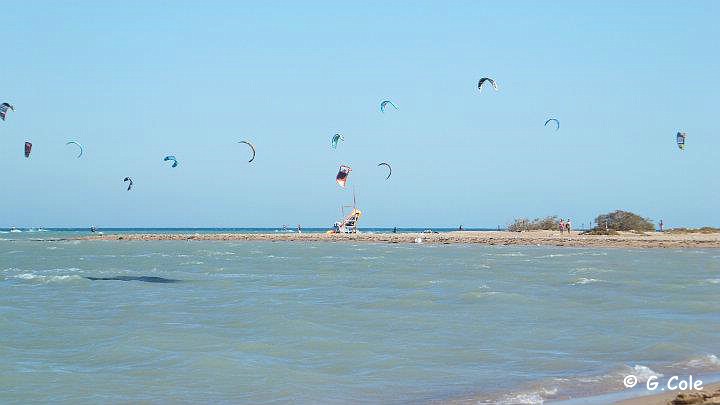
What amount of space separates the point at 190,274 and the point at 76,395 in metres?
16.8

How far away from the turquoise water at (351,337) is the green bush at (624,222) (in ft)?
108

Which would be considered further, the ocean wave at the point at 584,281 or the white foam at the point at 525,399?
the ocean wave at the point at 584,281

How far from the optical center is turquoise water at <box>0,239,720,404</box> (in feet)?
29.0

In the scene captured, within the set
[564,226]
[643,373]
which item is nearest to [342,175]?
[564,226]

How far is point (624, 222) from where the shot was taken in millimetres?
54781

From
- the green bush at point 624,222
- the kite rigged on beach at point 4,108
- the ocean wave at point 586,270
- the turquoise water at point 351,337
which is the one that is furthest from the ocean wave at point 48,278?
the green bush at point 624,222

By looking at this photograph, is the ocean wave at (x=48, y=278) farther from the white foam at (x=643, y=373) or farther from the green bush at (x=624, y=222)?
the green bush at (x=624, y=222)

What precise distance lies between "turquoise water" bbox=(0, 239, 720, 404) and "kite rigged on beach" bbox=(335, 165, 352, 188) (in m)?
26.5

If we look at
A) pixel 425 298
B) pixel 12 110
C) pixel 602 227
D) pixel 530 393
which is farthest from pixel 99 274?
pixel 602 227

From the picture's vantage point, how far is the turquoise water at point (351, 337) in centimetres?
884

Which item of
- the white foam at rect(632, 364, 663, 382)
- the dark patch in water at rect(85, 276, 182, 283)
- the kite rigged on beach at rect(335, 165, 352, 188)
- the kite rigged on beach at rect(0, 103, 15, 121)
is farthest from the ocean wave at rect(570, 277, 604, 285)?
the kite rigged on beach at rect(335, 165, 352, 188)

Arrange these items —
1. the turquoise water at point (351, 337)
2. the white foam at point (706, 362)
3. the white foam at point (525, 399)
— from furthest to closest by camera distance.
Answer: the white foam at point (706, 362) → the turquoise water at point (351, 337) → the white foam at point (525, 399)

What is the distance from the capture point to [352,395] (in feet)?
27.8

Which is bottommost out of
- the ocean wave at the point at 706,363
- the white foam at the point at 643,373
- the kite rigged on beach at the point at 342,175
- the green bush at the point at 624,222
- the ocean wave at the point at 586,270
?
the white foam at the point at 643,373
